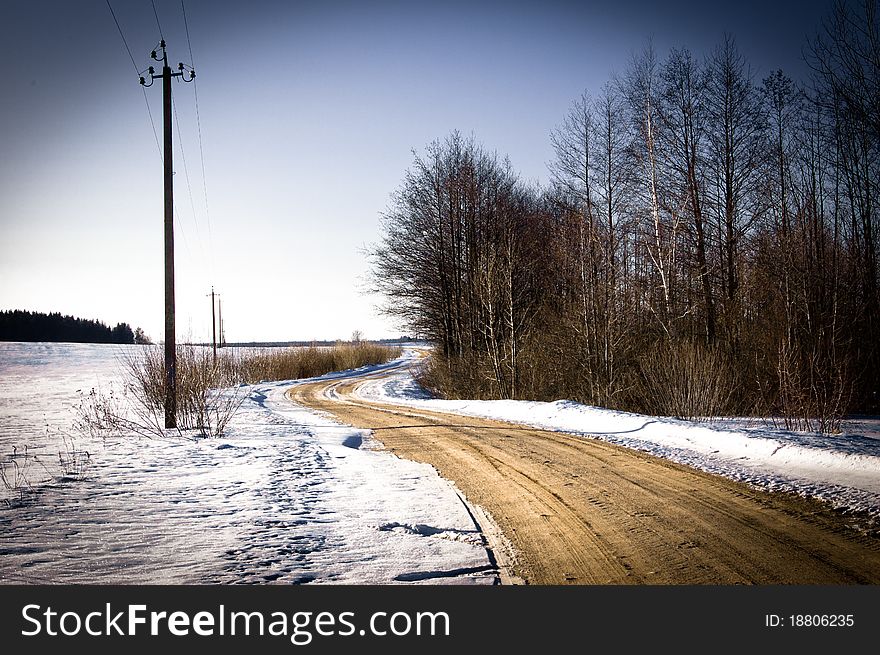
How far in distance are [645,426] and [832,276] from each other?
1164cm

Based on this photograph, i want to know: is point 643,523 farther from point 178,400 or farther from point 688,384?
point 178,400

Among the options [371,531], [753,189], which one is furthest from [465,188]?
[371,531]

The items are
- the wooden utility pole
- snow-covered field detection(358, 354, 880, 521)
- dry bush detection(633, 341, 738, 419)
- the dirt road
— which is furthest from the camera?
dry bush detection(633, 341, 738, 419)

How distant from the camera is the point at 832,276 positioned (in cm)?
1661

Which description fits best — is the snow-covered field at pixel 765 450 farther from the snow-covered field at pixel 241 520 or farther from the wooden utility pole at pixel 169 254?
the wooden utility pole at pixel 169 254

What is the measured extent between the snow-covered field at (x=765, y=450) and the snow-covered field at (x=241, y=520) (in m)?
3.88

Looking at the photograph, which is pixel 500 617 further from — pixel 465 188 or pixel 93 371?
pixel 93 371

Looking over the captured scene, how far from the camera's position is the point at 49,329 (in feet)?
62.1

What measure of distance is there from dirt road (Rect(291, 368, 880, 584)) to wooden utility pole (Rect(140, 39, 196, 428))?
5815 mm

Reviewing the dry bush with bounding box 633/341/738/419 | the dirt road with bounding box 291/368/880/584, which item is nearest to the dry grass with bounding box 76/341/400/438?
the dirt road with bounding box 291/368/880/584

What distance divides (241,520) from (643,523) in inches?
155

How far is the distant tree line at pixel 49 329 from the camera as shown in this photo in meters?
11.4

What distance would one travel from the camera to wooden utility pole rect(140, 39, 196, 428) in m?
10.6

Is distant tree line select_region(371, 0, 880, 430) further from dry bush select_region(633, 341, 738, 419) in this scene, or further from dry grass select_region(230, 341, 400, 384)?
dry grass select_region(230, 341, 400, 384)
